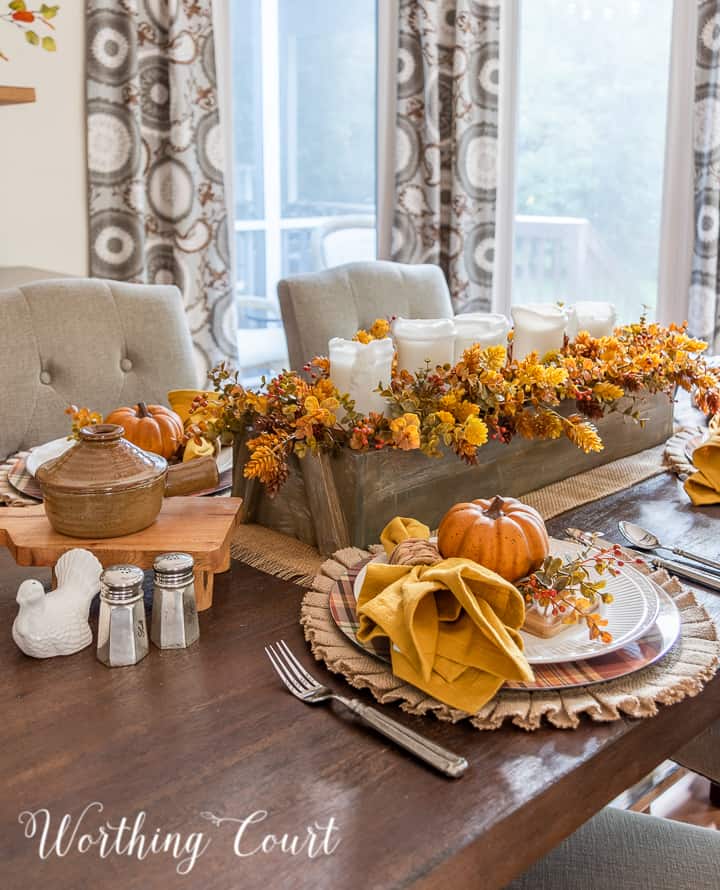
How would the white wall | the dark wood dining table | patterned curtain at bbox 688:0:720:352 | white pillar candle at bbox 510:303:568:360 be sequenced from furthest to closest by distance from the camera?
patterned curtain at bbox 688:0:720:352
the white wall
white pillar candle at bbox 510:303:568:360
the dark wood dining table

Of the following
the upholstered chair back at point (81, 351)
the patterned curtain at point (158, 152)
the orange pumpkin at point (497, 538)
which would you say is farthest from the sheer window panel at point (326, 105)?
the orange pumpkin at point (497, 538)

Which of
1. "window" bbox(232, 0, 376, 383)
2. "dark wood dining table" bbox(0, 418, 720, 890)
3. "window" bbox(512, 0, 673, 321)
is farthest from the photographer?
"window" bbox(512, 0, 673, 321)

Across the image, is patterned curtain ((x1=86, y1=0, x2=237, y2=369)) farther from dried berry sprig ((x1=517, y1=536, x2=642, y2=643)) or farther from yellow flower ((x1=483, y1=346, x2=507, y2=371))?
dried berry sprig ((x1=517, y1=536, x2=642, y2=643))

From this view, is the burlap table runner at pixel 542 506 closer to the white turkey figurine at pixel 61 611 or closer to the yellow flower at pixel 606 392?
the yellow flower at pixel 606 392

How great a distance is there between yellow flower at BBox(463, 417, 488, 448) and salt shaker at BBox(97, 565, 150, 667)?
0.44 meters

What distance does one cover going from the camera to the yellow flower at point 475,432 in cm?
115

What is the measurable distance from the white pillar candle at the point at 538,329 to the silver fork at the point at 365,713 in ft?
2.34

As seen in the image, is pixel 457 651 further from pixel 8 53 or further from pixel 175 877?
pixel 8 53

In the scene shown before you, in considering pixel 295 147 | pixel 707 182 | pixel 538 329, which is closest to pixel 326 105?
pixel 295 147

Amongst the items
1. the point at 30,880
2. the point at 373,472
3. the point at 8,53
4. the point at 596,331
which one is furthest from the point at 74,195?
the point at 30,880

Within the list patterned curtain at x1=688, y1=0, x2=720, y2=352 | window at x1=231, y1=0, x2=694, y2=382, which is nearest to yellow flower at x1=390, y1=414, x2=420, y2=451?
window at x1=231, y1=0, x2=694, y2=382

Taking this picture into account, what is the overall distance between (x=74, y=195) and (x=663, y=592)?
226 centimetres

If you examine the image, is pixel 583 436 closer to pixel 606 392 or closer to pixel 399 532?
pixel 606 392

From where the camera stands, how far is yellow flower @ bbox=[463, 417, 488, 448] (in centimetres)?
115
